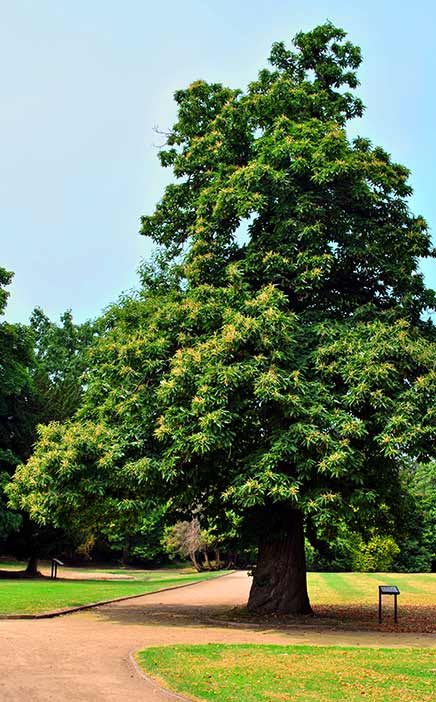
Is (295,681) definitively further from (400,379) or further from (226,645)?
(400,379)

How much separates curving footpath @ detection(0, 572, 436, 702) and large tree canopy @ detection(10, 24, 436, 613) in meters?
2.31

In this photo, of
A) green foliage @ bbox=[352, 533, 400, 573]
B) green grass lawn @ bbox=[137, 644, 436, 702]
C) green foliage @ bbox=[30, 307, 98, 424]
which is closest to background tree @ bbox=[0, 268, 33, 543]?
green foliage @ bbox=[30, 307, 98, 424]

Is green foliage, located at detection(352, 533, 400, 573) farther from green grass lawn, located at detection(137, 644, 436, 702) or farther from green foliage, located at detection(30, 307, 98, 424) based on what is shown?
green grass lawn, located at detection(137, 644, 436, 702)

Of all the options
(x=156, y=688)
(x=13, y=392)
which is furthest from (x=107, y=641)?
(x=13, y=392)

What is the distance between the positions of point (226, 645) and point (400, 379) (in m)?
6.50

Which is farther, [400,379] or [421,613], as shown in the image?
[421,613]

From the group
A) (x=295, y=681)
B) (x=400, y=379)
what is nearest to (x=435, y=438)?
(x=400, y=379)

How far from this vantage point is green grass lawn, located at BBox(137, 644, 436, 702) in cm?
789

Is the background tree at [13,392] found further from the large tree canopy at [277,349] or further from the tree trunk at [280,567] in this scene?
the tree trunk at [280,567]

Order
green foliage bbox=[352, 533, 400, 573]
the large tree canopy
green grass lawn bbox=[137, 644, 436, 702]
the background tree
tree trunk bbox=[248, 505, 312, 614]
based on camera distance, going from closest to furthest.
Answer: green grass lawn bbox=[137, 644, 436, 702]
the large tree canopy
tree trunk bbox=[248, 505, 312, 614]
the background tree
green foliage bbox=[352, 533, 400, 573]

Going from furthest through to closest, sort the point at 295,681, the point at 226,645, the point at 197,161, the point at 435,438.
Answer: the point at 197,161
the point at 435,438
the point at 226,645
the point at 295,681

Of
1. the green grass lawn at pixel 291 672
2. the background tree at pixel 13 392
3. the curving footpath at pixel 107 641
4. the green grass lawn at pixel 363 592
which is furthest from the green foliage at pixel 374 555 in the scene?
the green grass lawn at pixel 291 672

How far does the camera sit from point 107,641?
11.9m

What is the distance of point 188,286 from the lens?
56.6ft
